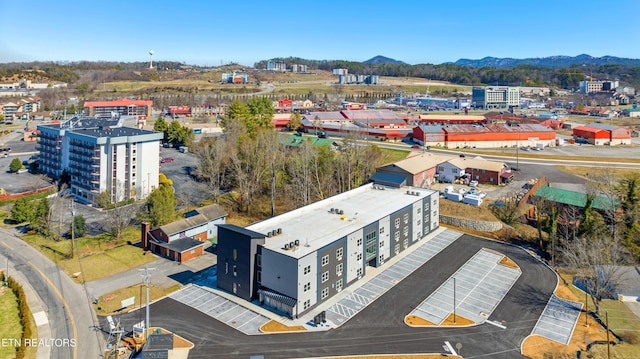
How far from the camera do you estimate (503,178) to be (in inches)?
Answer: 1969

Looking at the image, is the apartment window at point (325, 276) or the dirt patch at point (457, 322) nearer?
the dirt patch at point (457, 322)

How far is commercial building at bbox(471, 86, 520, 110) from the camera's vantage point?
444ft

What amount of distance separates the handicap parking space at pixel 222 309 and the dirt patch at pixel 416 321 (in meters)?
7.75

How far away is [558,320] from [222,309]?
19241 millimetres

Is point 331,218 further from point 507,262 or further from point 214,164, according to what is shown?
point 214,164

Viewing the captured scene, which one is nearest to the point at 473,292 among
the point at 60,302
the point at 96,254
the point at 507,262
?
the point at 507,262

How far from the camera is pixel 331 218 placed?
104ft

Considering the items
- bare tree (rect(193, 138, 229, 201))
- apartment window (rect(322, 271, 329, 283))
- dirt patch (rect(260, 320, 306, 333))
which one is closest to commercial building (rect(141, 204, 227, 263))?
bare tree (rect(193, 138, 229, 201))

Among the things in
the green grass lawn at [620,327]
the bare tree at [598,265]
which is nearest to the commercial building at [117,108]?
the bare tree at [598,265]

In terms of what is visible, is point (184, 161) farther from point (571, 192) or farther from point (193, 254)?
point (571, 192)

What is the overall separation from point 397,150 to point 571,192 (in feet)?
87.0

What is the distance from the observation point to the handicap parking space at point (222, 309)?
23.3 m

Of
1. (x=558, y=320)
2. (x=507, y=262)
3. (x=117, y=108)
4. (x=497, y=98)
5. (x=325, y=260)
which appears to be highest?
(x=497, y=98)

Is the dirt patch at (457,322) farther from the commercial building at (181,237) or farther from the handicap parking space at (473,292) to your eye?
the commercial building at (181,237)
